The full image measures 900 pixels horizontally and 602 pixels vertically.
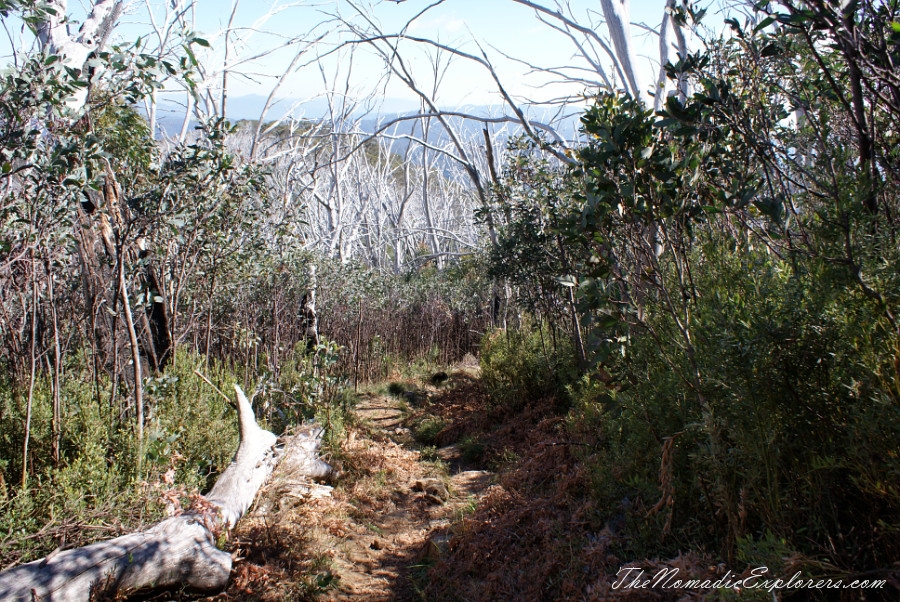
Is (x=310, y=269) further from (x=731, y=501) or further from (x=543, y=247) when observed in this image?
(x=731, y=501)

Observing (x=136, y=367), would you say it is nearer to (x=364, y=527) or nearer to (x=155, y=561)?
(x=155, y=561)

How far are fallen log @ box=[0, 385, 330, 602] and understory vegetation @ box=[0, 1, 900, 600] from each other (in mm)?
202

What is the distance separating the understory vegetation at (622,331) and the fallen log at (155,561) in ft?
0.66

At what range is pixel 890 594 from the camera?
5.11ft

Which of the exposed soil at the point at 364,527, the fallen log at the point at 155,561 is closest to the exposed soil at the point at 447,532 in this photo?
the exposed soil at the point at 364,527

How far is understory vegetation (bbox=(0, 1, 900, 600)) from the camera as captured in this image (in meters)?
1.83

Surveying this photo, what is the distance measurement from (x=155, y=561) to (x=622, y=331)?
2.61m

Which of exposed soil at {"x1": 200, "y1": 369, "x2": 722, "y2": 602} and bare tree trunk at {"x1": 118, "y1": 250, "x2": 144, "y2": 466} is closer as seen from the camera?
exposed soil at {"x1": 200, "y1": 369, "x2": 722, "y2": 602}

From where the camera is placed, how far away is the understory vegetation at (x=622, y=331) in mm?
1829

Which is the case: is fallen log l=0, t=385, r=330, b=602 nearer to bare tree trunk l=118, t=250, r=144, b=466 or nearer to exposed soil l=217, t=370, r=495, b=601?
exposed soil l=217, t=370, r=495, b=601

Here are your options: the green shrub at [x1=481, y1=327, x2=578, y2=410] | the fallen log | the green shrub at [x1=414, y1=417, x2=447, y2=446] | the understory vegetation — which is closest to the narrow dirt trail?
the green shrub at [x1=414, y1=417, x2=447, y2=446]

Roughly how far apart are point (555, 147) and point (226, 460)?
4483 millimetres

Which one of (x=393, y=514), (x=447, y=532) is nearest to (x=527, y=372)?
(x=393, y=514)

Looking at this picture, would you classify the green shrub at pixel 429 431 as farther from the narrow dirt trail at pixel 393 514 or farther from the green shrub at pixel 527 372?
the green shrub at pixel 527 372
